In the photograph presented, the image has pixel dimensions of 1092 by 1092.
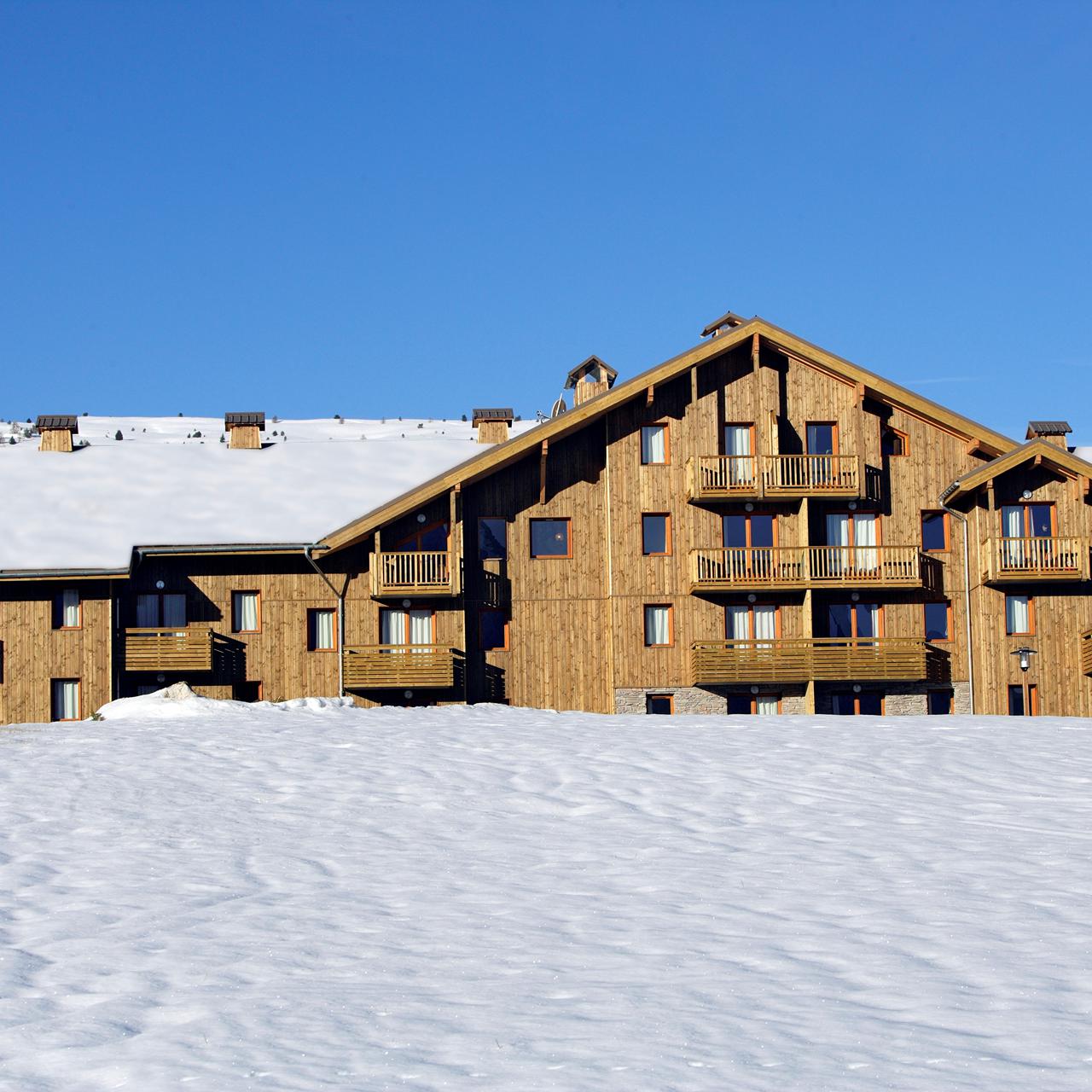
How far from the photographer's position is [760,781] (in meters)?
21.4

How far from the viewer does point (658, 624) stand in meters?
38.6

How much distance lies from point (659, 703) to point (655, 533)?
4.55m

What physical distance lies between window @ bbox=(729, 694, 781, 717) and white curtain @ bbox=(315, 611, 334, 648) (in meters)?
10.7

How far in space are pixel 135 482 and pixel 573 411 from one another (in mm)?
12986

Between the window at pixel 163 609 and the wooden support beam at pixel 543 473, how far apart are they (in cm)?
978

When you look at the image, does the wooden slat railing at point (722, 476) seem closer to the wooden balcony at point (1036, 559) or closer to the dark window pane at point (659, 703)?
the dark window pane at point (659, 703)

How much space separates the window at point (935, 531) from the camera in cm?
3947

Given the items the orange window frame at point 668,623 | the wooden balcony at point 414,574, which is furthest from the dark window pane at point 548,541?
the orange window frame at point 668,623

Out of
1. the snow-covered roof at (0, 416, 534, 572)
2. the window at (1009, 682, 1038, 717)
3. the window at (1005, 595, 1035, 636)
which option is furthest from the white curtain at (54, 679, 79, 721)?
the window at (1005, 595, 1035, 636)

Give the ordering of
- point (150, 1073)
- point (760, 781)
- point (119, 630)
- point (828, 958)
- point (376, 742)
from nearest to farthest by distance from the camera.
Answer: point (150, 1073)
point (828, 958)
point (760, 781)
point (376, 742)
point (119, 630)

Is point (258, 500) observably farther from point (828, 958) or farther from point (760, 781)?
point (828, 958)

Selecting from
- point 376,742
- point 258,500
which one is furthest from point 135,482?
point 376,742

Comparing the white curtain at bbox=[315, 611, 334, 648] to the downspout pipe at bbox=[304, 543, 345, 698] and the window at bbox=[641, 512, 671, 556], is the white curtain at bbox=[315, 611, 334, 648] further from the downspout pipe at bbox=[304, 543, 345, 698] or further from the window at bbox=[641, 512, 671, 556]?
the window at bbox=[641, 512, 671, 556]

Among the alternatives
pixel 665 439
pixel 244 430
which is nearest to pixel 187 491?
pixel 244 430
